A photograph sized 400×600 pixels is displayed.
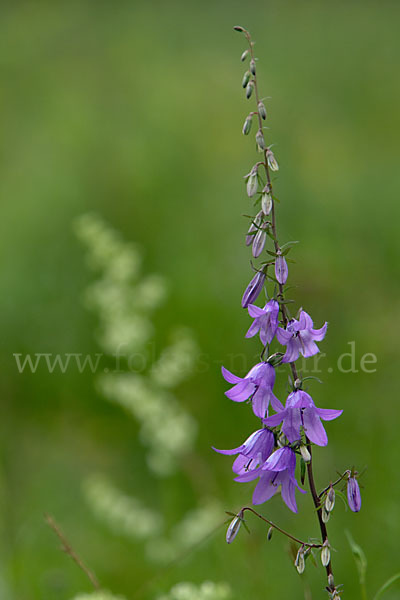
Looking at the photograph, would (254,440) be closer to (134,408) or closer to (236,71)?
(134,408)

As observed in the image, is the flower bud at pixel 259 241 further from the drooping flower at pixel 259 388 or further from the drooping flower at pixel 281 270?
the drooping flower at pixel 259 388

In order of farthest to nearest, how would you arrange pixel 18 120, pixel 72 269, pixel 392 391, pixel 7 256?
1. pixel 18 120
2. pixel 7 256
3. pixel 72 269
4. pixel 392 391

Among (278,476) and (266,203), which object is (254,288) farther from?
(278,476)

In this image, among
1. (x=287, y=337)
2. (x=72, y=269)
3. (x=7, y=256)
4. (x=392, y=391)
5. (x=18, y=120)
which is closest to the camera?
(x=287, y=337)

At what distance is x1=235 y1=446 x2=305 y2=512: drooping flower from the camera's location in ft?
6.88

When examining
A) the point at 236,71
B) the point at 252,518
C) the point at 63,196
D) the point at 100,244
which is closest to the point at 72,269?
the point at 63,196

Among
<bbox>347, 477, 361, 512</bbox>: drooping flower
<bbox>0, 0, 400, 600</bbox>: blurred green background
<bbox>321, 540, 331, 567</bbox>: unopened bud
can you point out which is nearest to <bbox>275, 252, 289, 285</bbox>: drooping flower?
<bbox>347, 477, 361, 512</bbox>: drooping flower

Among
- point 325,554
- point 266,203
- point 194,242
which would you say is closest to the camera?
point 325,554

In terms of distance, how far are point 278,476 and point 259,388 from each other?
0.28 metres

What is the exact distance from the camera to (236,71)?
11.9 m

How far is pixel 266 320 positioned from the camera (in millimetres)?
2188

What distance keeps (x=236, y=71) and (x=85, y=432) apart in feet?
25.7

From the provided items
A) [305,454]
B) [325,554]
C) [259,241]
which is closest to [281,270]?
[259,241]

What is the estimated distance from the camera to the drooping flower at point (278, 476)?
6.88 ft
